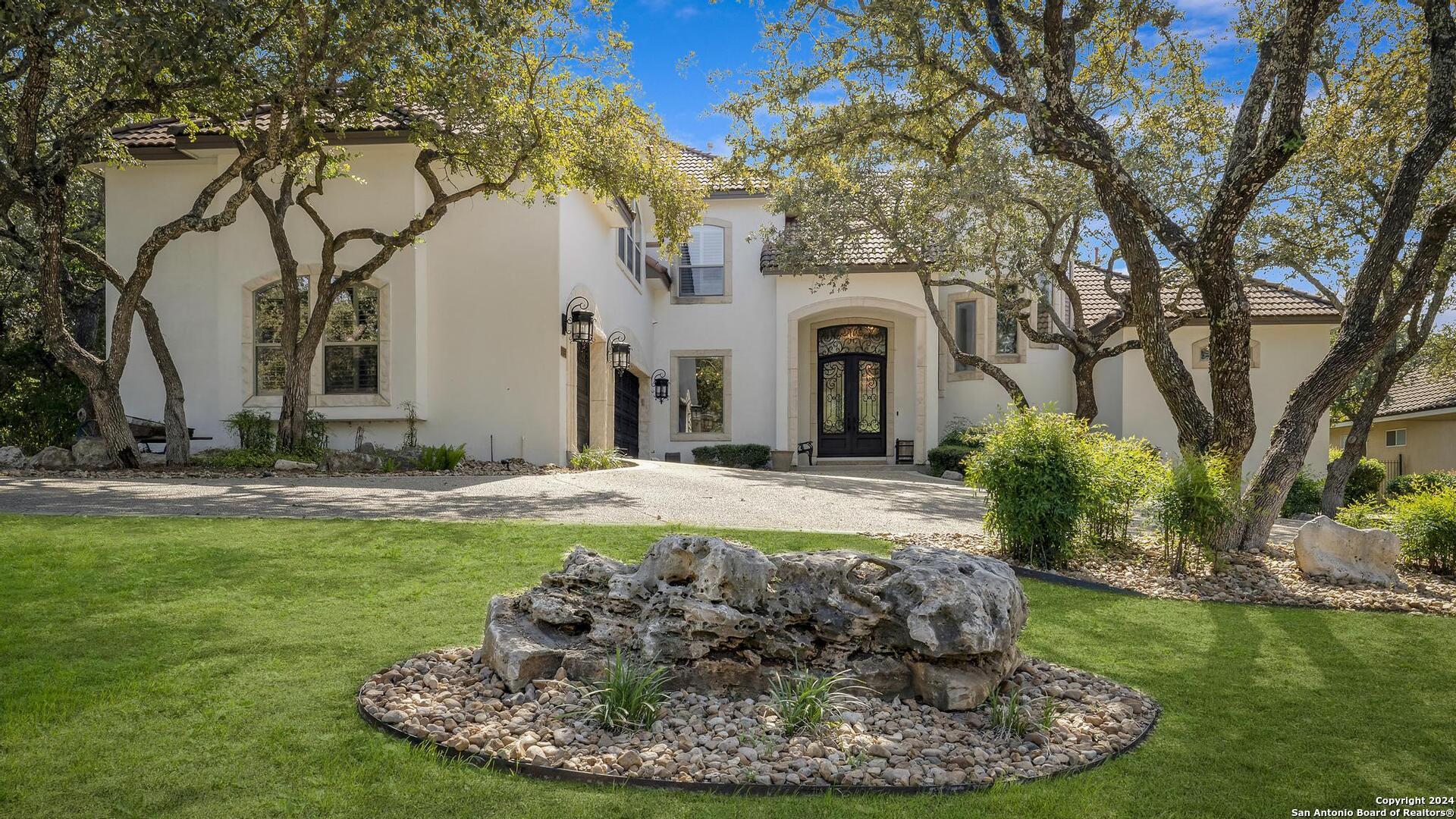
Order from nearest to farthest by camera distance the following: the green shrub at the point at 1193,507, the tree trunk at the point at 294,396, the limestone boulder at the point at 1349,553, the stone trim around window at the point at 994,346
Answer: the green shrub at the point at 1193,507
the limestone boulder at the point at 1349,553
the tree trunk at the point at 294,396
the stone trim around window at the point at 994,346

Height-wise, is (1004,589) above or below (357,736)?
above

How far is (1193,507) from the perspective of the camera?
6.96m

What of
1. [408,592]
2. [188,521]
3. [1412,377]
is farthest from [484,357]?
[1412,377]

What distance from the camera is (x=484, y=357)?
1439 centimetres

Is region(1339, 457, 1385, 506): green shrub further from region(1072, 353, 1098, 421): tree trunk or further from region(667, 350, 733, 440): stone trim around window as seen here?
region(667, 350, 733, 440): stone trim around window

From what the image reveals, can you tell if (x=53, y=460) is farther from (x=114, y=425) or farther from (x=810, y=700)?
(x=810, y=700)

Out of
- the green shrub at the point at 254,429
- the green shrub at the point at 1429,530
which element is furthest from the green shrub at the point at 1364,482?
the green shrub at the point at 254,429

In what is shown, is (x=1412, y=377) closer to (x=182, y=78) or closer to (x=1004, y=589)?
(x=1004, y=589)

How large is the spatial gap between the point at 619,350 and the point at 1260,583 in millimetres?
11882

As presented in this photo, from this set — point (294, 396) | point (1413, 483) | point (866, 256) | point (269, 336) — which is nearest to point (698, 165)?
point (866, 256)

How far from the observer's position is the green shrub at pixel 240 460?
39.0 ft

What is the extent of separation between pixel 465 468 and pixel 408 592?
7.92m

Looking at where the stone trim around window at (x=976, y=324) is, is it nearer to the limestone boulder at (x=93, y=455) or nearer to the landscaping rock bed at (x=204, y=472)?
the landscaping rock bed at (x=204, y=472)

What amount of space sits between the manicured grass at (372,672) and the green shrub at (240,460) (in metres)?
5.11
